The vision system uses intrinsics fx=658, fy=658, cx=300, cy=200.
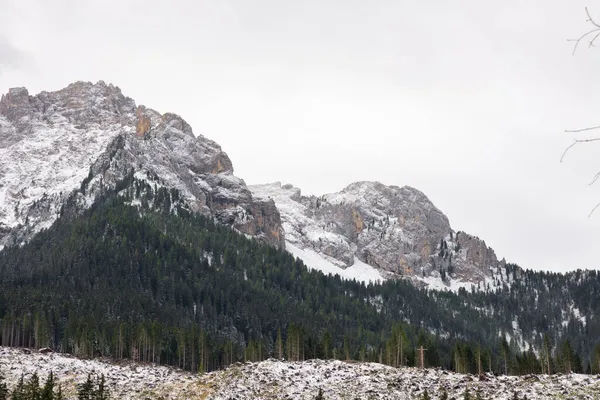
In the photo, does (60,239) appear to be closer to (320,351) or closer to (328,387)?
(320,351)

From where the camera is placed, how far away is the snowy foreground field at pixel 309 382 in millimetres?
73125

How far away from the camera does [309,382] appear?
81.1 metres

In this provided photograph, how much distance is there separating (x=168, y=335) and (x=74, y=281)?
43.7 metres

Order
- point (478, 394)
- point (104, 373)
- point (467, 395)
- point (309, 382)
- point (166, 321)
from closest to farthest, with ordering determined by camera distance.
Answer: point (478, 394) < point (467, 395) < point (309, 382) < point (104, 373) < point (166, 321)

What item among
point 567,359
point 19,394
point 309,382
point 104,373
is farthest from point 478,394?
point 567,359

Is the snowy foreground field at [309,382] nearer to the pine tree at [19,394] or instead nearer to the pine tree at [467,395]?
the pine tree at [467,395]

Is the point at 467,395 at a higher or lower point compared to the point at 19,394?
lower

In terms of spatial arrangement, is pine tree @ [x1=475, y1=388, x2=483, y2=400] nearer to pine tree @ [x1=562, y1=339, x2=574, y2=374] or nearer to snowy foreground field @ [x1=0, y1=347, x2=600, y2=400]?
snowy foreground field @ [x1=0, y1=347, x2=600, y2=400]

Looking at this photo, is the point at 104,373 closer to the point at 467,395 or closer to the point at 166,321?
the point at 467,395

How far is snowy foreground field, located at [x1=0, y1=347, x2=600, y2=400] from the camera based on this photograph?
7312cm

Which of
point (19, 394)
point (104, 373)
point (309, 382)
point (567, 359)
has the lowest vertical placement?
point (19, 394)

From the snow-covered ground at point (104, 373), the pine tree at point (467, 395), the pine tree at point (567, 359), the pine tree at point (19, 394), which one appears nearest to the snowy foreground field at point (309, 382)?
the snow-covered ground at point (104, 373)

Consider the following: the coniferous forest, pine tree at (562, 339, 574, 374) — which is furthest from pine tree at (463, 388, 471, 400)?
pine tree at (562, 339, 574, 374)

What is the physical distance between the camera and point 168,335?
134125 millimetres
